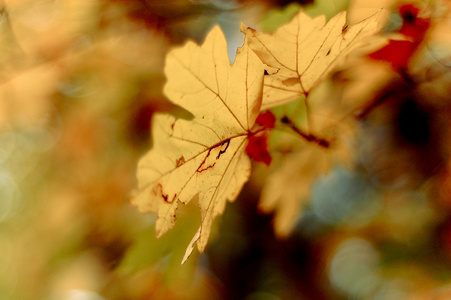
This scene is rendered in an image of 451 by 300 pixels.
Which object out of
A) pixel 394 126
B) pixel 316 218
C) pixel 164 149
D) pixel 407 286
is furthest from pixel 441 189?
pixel 164 149

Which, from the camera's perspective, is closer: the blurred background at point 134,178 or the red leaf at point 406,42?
the red leaf at point 406,42

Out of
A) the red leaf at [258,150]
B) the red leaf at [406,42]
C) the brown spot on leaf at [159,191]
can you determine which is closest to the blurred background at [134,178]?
the red leaf at [406,42]

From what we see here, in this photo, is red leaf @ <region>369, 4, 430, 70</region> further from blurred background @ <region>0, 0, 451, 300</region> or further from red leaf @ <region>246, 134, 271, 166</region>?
red leaf @ <region>246, 134, 271, 166</region>

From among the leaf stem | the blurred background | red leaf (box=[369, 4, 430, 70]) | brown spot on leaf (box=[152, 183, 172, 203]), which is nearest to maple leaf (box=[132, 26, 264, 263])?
brown spot on leaf (box=[152, 183, 172, 203])

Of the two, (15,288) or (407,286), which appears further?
(15,288)

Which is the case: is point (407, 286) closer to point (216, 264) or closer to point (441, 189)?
point (441, 189)

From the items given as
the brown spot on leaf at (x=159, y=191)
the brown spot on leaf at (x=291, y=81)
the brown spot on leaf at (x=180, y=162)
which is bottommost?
the brown spot on leaf at (x=159, y=191)

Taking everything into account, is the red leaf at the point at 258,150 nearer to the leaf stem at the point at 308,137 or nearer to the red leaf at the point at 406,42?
the leaf stem at the point at 308,137
